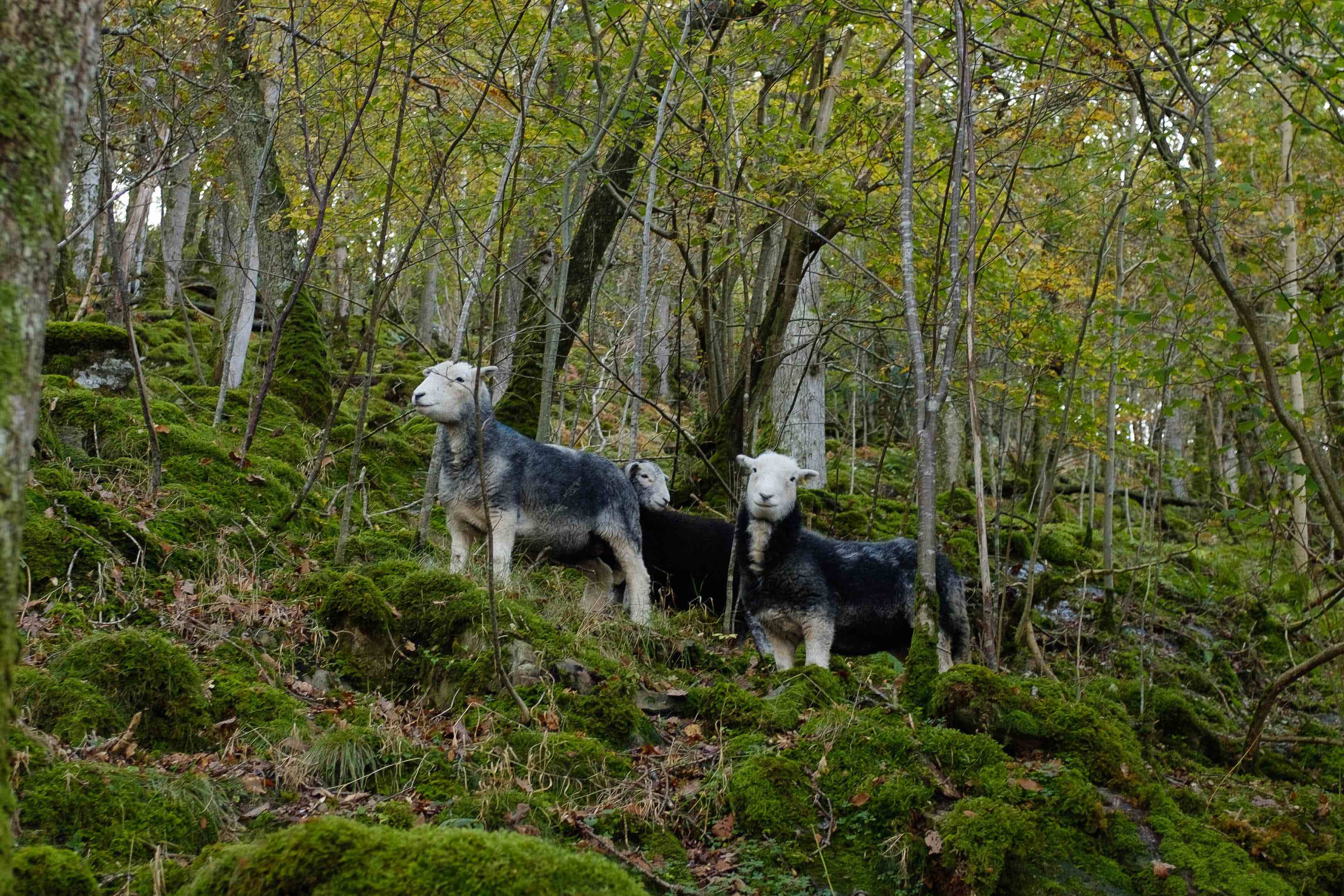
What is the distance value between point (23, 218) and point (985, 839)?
4.34m

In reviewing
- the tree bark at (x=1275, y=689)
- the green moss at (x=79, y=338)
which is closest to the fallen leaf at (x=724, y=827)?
the tree bark at (x=1275, y=689)

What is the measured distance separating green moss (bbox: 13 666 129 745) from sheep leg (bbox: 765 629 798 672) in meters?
4.71

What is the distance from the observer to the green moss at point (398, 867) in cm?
291

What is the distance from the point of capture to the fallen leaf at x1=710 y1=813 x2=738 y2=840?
4969 millimetres

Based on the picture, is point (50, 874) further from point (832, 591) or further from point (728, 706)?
point (832, 591)

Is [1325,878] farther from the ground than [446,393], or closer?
closer

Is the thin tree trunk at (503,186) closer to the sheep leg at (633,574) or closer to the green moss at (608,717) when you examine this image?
the sheep leg at (633,574)

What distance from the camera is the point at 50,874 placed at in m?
3.23

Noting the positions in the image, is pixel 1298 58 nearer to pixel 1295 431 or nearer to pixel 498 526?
pixel 1295 431

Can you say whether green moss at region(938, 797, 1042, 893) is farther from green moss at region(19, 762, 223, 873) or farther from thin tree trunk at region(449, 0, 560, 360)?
thin tree trunk at region(449, 0, 560, 360)

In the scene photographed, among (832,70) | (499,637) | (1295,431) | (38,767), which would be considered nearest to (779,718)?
(499,637)

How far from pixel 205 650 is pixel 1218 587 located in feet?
37.1

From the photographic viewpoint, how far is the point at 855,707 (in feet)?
20.2

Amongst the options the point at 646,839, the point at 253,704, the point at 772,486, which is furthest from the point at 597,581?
the point at 646,839
